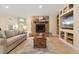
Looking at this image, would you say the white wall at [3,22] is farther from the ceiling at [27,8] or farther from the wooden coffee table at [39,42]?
the wooden coffee table at [39,42]

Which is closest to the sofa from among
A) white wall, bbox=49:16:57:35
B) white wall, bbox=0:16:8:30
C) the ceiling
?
the ceiling

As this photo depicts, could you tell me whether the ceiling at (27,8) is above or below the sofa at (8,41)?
above

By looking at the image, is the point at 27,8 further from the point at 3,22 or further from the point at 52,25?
the point at 52,25

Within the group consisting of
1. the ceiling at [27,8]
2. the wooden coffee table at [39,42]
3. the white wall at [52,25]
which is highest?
the ceiling at [27,8]

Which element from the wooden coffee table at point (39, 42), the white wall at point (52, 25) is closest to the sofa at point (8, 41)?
the wooden coffee table at point (39, 42)

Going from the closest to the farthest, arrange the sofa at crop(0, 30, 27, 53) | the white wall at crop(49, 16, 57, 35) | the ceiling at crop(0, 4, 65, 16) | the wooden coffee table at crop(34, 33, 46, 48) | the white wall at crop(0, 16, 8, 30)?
the sofa at crop(0, 30, 27, 53)
the wooden coffee table at crop(34, 33, 46, 48)
the ceiling at crop(0, 4, 65, 16)
the white wall at crop(0, 16, 8, 30)
the white wall at crop(49, 16, 57, 35)

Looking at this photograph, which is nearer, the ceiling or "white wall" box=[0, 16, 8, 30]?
the ceiling

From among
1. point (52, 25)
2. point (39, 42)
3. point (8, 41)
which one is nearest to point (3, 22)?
point (52, 25)

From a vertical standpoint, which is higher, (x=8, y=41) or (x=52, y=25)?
(x=52, y=25)

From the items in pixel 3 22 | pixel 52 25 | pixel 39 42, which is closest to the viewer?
pixel 39 42

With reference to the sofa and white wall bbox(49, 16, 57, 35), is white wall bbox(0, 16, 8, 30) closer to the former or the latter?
white wall bbox(49, 16, 57, 35)

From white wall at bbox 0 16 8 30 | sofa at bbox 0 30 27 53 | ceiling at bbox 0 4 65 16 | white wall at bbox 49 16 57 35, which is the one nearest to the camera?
sofa at bbox 0 30 27 53

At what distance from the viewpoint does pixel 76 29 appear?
14.4 ft
